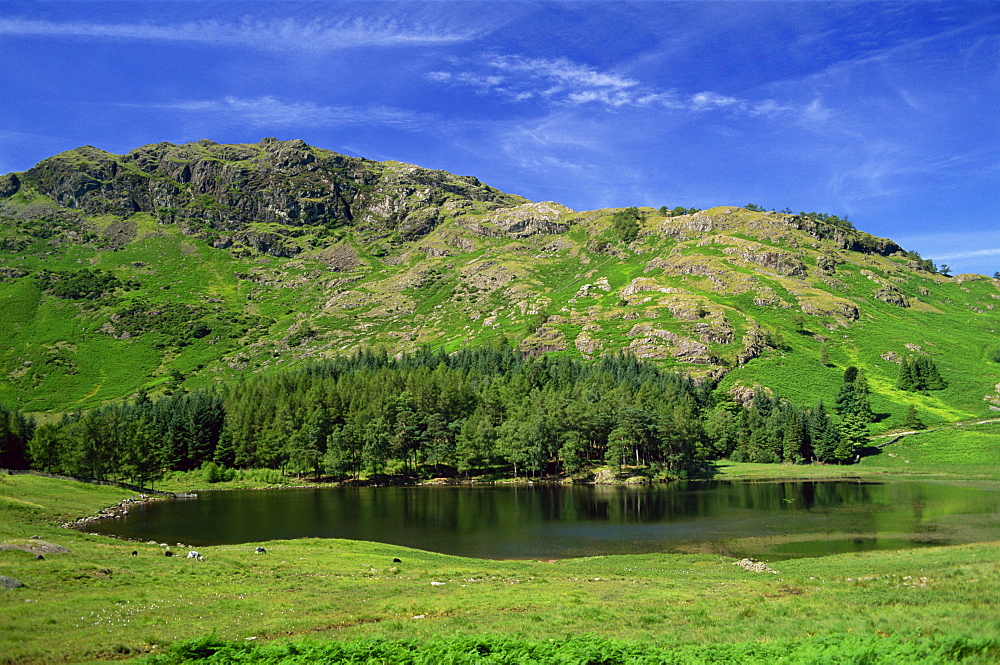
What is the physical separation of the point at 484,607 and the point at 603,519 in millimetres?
57799

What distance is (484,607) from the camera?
30.8 m

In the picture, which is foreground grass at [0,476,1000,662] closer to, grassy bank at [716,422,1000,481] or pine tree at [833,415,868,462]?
grassy bank at [716,422,1000,481]

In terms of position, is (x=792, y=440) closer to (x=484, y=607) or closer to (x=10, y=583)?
(x=484, y=607)

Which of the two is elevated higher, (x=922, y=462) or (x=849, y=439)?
(x=849, y=439)

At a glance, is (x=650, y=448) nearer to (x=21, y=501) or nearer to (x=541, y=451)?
(x=541, y=451)

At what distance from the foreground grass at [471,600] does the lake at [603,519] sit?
11.3 metres

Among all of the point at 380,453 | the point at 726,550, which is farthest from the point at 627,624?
the point at 380,453

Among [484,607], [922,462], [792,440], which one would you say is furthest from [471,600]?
[922,462]

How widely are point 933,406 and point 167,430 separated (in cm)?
23399

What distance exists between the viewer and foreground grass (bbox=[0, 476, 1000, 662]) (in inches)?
882

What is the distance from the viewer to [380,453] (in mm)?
142000

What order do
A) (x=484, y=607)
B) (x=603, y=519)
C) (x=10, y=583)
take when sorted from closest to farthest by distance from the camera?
1. (x=10, y=583)
2. (x=484, y=607)
3. (x=603, y=519)

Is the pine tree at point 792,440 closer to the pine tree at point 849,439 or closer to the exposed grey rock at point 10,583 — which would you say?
the pine tree at point 849,439

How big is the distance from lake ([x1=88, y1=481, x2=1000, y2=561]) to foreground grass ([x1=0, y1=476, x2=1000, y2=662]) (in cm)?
1131
